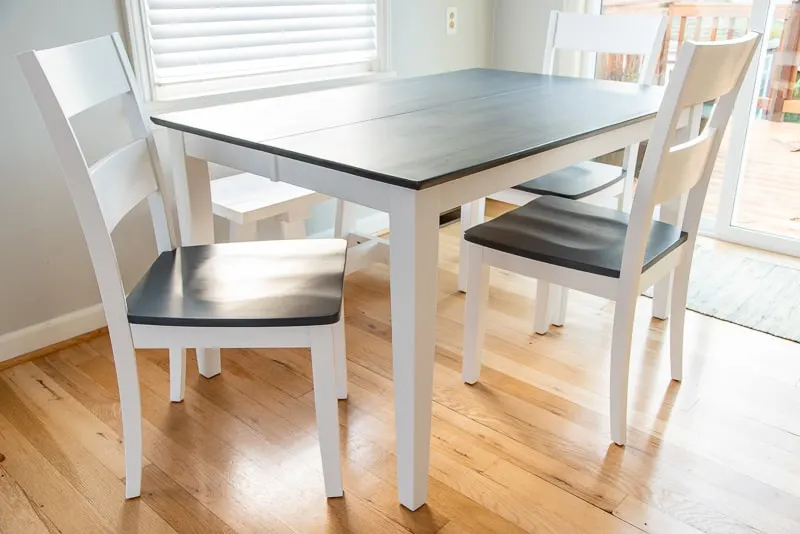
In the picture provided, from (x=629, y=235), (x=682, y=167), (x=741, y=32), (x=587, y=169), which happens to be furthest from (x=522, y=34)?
(x=629, y=235)

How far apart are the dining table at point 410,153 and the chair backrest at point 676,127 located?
0.16m

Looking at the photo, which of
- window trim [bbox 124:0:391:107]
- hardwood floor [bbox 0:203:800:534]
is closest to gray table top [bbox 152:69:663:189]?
window trim [bbox 124:0:391:107]

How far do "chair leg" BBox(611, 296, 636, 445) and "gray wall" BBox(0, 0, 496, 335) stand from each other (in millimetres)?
1530

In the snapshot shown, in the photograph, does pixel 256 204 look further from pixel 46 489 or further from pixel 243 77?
pixel 46 489

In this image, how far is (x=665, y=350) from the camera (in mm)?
A: 2115

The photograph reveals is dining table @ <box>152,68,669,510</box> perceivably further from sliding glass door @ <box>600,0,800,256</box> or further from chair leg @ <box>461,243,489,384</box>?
sliding glass door @ <box>600,0,800,256</box>

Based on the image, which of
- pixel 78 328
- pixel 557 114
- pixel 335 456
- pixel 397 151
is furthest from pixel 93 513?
pixel 557 114

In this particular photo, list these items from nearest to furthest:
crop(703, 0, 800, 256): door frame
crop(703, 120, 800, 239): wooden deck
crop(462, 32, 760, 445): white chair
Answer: crop(462, 32, 760, 445): white chair, crop(703, 0, 800, 256): door frame, crop(703, 120, 800, 239): wooden deck

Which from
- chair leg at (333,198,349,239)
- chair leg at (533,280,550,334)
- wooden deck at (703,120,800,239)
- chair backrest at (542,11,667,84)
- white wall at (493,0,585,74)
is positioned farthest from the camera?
white wall at (493,0,585,74)

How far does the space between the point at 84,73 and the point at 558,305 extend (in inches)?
60.6

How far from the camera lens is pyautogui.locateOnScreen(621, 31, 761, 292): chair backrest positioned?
1.38 meters

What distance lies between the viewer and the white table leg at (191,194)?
64.8 inches

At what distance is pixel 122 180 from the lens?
1.44 metres

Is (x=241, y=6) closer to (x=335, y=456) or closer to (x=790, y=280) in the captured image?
(x=335, y=456)
